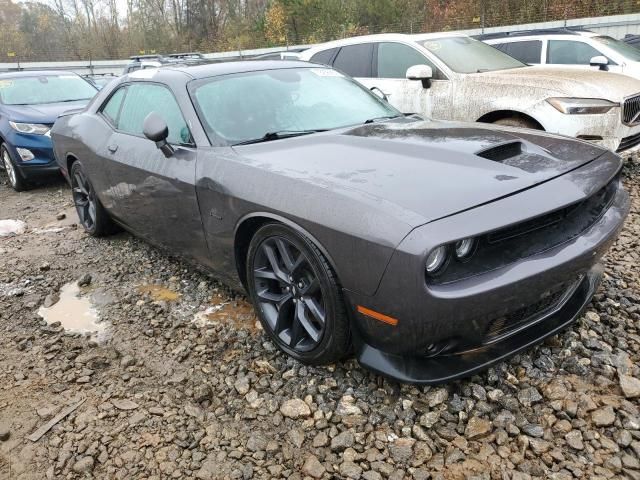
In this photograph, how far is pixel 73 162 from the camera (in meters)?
4.74

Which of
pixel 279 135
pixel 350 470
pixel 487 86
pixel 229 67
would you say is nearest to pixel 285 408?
pixel 350 470

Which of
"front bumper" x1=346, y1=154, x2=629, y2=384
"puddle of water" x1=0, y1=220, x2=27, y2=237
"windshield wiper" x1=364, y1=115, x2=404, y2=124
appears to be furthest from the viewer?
"puddle of water" x1=0, y1=220, x2=27, y2=237

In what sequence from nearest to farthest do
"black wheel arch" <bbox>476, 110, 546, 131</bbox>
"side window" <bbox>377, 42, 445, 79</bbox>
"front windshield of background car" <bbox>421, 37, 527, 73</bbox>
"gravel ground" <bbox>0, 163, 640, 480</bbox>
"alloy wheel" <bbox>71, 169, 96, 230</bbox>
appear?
"gravel ground" <bbox>0, 163, 640, 480</bbox> → "alloy wheel" <bbox>71, 169, 96, 230</bbox> → "black wheel arch" <bbox>476, 110, 546, 131</bbox> → "front windshield of background car" <bbox>421, 37, 527, 73</bbox> → "side window" <bbox>377, 42, 445, 79</bbox>

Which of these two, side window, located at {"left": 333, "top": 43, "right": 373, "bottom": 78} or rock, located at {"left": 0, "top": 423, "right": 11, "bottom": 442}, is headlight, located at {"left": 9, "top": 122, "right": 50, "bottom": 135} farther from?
rock, located at {"left": 0, "top": 423, "right": 11, "bottom": 442}

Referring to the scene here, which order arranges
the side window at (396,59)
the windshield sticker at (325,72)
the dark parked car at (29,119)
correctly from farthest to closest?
the dark parked car at (29,119) < the side window at (396,59) < the windshield sticker at (325,72)

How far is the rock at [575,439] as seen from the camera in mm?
1977

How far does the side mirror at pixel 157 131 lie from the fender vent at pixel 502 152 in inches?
69.2

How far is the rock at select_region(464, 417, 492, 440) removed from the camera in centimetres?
209

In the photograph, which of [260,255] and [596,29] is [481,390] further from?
[596,29]

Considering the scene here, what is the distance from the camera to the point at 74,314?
137 inches

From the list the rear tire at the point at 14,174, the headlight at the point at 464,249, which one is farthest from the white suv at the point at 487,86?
the rear tire at the point at 14,174

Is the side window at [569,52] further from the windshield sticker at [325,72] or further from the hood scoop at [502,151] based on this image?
the hood scoop at [502,151]

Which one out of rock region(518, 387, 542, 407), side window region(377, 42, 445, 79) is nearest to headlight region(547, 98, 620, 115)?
side window region(377, 42, 445, 79)

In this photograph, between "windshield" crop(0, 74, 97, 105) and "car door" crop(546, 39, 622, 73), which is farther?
"car door" crop(546, 39, 622, 73)
